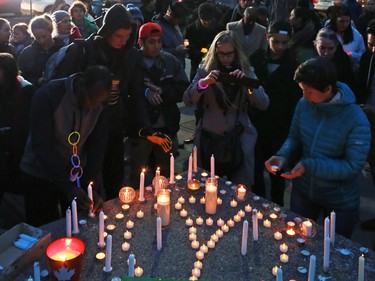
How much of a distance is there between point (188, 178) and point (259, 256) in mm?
982

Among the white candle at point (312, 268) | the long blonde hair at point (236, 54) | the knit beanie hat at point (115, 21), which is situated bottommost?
the white candle at point (312, 268)

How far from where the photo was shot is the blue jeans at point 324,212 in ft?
10.2

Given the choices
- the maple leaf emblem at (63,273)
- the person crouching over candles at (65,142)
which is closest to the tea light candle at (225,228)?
the person crouching over candles at (65,142)

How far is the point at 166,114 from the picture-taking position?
4.55 metres

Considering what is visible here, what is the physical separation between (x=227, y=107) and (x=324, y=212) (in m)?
1.25

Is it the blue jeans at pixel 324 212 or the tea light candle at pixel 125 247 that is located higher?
the tea light candle at pixel 125 247

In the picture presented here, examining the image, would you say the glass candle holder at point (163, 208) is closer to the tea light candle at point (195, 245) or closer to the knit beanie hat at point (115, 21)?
the tea light candle at point (195, 245)

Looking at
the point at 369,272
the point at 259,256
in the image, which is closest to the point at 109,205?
the point at 259,256

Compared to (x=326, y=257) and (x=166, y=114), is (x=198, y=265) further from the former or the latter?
(x=166, y=114)

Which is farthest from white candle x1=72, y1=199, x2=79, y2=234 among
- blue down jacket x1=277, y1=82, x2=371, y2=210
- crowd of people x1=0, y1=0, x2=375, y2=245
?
blue down jacket x1=277, y1=82, x2=371, y2=210

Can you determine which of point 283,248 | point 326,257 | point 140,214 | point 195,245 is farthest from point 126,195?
point 326,257

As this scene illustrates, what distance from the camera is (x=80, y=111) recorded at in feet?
10.3

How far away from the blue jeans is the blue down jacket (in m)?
0.04

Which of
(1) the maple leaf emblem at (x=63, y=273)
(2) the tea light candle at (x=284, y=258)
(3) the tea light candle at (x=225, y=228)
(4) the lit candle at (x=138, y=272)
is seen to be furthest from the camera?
(3) the tea light candle at (x=225, y=228)
